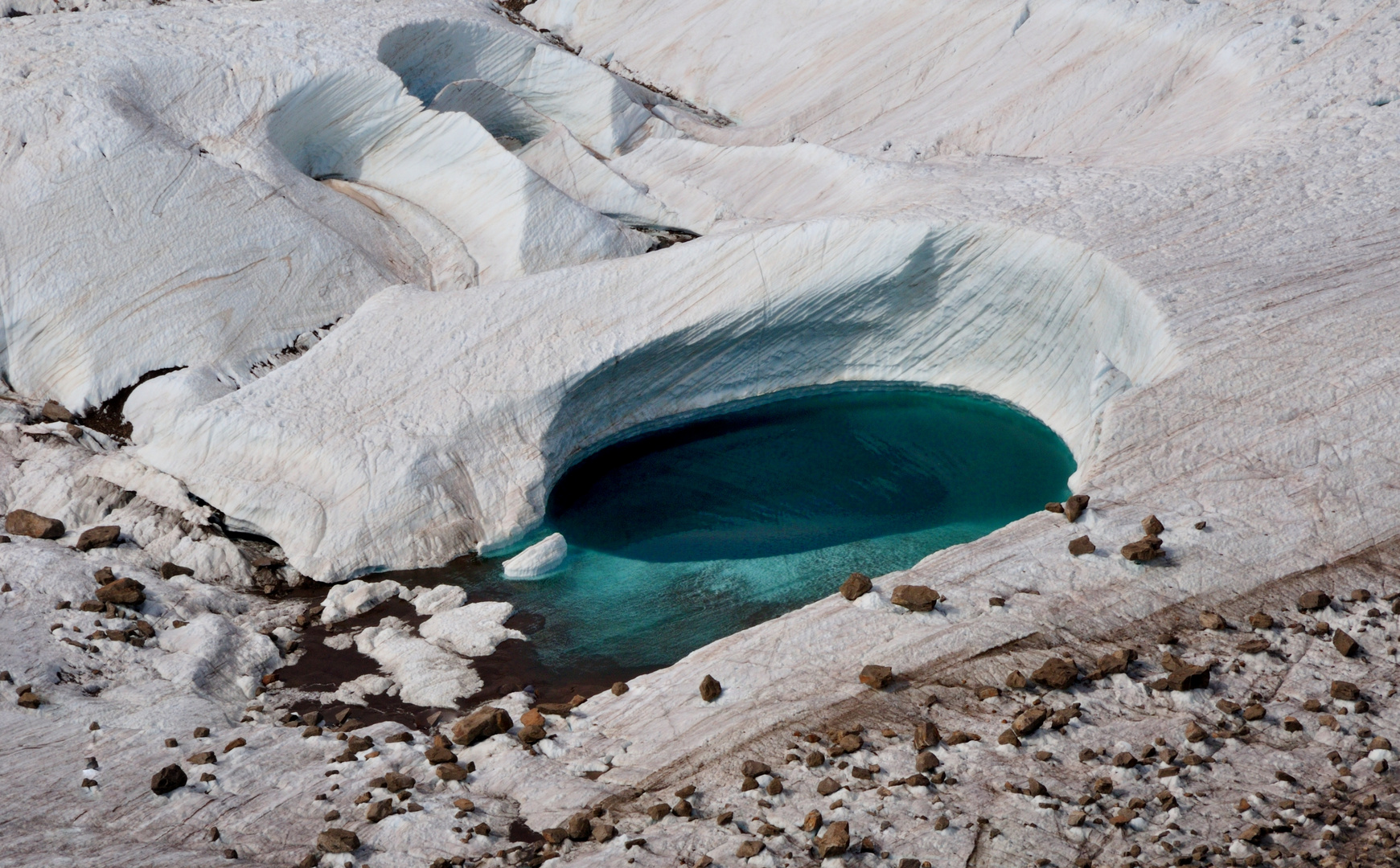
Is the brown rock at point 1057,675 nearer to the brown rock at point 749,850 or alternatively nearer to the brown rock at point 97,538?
the brown rock at point 749,850

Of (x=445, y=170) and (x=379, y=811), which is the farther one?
(x=445, y=170)

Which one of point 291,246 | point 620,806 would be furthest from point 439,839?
point 291,246

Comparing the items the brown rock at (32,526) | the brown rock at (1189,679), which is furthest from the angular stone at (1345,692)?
the brown rock at (32,526)

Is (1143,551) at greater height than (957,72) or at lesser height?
lesser

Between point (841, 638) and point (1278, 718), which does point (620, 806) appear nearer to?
point (841, 638)

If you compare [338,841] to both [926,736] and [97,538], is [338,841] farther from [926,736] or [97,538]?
[97,538]

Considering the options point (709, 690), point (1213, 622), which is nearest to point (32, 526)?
point (709, 690)
